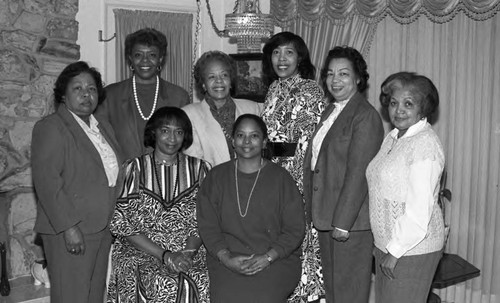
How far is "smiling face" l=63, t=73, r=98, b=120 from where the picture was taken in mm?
3324

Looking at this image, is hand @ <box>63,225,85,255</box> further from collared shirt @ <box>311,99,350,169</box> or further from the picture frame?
the picture frame

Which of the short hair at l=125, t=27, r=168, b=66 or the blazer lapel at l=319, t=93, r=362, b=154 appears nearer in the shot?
the blazer lapel at l=319, t=93, r=362, b=154

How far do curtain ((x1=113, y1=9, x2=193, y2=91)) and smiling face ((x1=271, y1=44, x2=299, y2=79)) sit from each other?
217 centimetres

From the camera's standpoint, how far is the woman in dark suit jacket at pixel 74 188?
10.4 ft

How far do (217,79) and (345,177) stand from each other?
104 centimetres

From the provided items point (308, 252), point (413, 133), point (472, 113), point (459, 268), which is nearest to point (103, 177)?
point (308, 252)

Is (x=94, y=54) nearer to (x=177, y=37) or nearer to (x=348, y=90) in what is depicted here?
(x=177, y=37)

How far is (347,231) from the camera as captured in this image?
10.2ft

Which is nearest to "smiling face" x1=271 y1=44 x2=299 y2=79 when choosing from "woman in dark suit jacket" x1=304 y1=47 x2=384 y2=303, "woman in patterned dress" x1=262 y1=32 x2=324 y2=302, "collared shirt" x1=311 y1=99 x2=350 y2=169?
"woman in patterned dress" x1=262 y1=32 x2=324 y2=302

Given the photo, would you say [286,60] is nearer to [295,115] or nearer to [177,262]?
[295,115]

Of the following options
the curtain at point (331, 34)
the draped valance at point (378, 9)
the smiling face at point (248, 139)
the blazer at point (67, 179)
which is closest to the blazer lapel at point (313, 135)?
the smiling face at point (248, 139)

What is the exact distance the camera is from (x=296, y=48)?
140 inches

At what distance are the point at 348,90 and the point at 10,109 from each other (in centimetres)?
284

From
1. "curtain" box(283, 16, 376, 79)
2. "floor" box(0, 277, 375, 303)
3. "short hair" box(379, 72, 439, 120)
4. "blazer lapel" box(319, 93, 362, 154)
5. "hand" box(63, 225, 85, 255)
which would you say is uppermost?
"curtain" box(283, 16, 376, 79)
